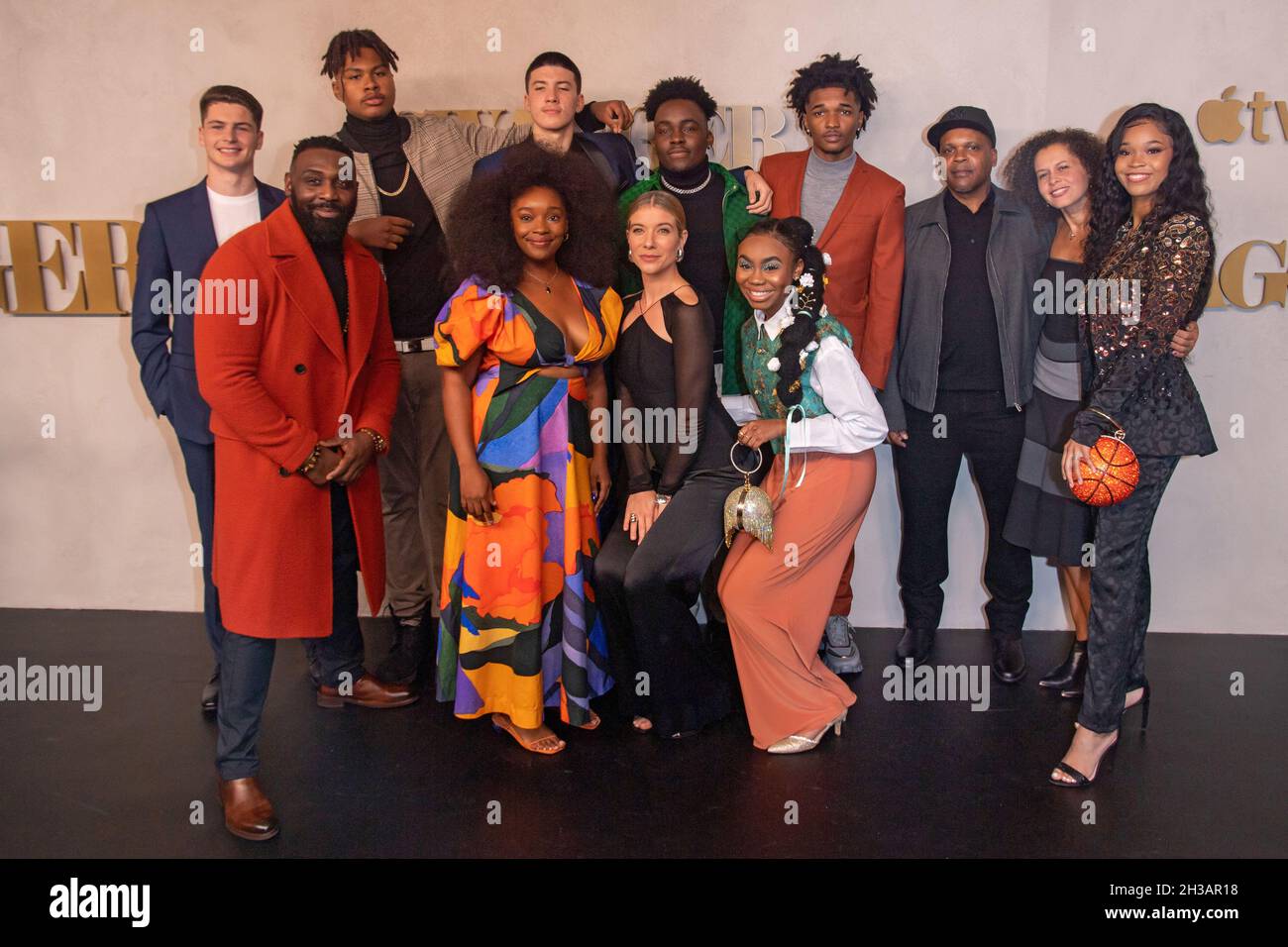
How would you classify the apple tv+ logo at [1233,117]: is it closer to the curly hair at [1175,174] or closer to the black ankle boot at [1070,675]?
the curly hair at [1175,174]

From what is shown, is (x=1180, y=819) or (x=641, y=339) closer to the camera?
(x=1180, y=819)

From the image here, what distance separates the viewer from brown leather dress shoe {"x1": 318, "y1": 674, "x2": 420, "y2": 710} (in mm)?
4188

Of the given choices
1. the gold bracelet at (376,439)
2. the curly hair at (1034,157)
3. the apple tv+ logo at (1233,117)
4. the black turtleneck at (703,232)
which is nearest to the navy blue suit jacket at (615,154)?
the black turtleneck at (703,232)

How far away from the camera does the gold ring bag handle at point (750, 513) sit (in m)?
3.66

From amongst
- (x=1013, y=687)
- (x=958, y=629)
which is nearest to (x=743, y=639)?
(x=1013, y=687)

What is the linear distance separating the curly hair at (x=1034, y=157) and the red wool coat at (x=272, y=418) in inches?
111

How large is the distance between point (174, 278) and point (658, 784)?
2515 mm

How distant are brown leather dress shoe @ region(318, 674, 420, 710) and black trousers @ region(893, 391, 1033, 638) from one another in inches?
86.7

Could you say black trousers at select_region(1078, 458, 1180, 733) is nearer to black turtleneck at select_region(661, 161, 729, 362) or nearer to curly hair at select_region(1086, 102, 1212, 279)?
curly hair at select_region(1086, 102, 1212, 279)

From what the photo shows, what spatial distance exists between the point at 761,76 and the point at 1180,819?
11.5 ft

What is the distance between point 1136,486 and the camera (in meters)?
3.34

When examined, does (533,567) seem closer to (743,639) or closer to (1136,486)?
(743,639)

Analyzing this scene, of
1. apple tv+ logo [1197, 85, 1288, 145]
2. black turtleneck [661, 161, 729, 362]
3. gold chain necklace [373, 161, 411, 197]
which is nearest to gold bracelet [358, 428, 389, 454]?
gold chain necklace [373, 161, 411, 197]

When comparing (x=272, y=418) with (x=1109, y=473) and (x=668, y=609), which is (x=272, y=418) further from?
(x=1109, y=473)
